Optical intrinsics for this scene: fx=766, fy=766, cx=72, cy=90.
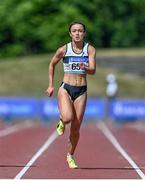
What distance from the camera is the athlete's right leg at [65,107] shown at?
10617 mm

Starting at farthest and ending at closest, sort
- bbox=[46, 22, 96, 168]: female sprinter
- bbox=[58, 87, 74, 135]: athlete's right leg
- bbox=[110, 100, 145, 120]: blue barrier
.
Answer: bbox=[110, 100, 145, 120]: blue barrier
bbox=[46, 22, 96, 168]: female sprinter
bbox=[58, 87, 74, 135]: athlete's right leg

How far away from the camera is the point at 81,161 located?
41.7 ft

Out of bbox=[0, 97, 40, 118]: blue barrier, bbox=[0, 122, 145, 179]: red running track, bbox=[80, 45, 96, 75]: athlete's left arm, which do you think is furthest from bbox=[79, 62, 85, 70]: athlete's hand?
bbox=[0, 97, 40, 118]: blue barrier

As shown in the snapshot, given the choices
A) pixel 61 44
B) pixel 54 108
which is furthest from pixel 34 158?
pixel 61 44

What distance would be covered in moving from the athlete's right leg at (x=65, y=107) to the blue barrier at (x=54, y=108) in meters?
21.3

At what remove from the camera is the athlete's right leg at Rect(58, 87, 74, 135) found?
418 inches

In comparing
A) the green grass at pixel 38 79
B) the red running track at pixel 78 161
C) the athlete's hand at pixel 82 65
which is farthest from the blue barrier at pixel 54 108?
the athlete's hand at pixel 82 65

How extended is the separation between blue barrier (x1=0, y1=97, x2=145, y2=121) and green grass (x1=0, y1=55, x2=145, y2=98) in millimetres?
11852

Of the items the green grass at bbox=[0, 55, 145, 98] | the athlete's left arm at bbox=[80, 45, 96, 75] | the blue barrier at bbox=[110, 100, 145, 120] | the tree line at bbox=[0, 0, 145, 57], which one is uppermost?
the athlete's left arm at bbox=[80, 45, 96, 75]

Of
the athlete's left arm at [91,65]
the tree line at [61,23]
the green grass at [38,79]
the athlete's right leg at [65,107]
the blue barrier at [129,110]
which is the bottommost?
the green grass at [38,79]

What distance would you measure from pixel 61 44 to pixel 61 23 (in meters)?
1.69

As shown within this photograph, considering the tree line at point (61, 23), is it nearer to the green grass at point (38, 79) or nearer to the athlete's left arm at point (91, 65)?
the green grass at point (38, 79)

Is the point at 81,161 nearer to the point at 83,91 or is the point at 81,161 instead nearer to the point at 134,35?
the point at 83,91

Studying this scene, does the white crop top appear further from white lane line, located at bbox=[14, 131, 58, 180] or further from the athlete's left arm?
white lane line, located at bbox=[14, 131, 58, 180]
